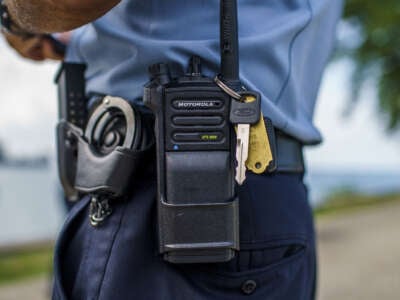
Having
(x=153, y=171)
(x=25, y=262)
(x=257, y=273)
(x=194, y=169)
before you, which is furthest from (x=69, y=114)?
(x=25, y=262)

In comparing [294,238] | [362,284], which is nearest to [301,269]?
[294,238]

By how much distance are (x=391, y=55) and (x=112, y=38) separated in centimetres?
1067

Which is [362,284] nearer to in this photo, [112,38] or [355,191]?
[112,38]

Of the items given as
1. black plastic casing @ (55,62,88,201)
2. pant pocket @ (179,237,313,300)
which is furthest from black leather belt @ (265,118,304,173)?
black plastic casing @ (55,62,88,201)

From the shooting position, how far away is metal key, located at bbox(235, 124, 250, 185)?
1147mm

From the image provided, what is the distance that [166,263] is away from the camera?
121cm

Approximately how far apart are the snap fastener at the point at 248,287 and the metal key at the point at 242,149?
22cm

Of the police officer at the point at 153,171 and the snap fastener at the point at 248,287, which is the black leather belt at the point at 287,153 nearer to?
the police officer at the point at 153,171

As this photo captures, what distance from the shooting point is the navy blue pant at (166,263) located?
1.19 meters

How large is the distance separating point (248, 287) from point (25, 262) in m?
8.15

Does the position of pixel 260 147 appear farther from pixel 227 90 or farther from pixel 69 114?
pixel 69 114

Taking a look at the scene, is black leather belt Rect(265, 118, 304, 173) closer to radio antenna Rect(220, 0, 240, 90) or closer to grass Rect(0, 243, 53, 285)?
radio antenna Rect(220, 0, 240, 90)

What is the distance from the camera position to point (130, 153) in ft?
4.04

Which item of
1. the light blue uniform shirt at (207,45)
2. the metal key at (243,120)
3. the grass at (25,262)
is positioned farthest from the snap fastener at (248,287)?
the grass at (25,262)
